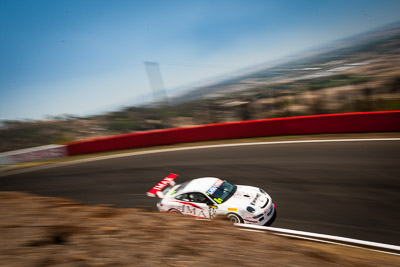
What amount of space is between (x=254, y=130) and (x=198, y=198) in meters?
8.60

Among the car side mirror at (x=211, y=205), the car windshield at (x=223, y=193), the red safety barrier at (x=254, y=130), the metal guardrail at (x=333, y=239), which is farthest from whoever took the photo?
the red safety barrier at (x=254, y=130)

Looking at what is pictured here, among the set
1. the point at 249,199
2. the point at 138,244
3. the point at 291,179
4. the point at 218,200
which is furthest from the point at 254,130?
the point at 138,244

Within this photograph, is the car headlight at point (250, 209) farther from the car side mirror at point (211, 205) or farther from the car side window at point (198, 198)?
the car side window at point (198, 198)

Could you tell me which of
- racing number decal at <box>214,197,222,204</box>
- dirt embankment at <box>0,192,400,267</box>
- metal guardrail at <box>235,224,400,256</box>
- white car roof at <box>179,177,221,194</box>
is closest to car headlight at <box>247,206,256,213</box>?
metal guardrail at <box>235,224,400,256</box>

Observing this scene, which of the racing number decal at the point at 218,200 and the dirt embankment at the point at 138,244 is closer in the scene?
the dirt embankment at the point at 138,244

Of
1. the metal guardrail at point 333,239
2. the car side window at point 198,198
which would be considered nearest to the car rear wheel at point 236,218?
the metal guardrail at point 333,239

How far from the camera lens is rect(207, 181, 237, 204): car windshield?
290 inches

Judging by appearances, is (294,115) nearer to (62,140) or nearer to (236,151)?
(236,151)

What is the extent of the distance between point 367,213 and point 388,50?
14391mm

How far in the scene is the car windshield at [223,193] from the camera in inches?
290

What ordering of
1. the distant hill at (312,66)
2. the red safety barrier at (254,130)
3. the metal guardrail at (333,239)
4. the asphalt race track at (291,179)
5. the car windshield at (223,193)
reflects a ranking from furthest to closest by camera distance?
the distant hill at (312,66) < the red safety barrier at (254,130) < the car windshield at (223,193) < the asphalt race track at (291,179) < the metal guardrail at (333,239)

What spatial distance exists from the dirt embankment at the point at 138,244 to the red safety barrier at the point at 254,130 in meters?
9.36

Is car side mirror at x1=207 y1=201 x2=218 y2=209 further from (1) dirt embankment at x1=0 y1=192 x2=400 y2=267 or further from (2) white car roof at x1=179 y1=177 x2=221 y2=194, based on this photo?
(1) dirt embankment at x1=0 y1=192 x2=400 y2=267

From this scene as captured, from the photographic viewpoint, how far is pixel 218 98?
17156mm
